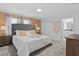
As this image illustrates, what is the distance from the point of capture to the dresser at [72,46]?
1426 mm

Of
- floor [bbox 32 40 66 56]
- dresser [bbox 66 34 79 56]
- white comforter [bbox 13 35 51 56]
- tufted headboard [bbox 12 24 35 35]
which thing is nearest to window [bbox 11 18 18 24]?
tufted headboard [bbox 12 24 35 35]

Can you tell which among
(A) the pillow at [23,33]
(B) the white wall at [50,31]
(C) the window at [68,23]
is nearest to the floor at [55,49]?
(B) the white wall at [50,31]

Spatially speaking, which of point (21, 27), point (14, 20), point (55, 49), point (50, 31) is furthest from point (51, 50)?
point (14, 20)

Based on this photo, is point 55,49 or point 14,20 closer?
point 14,20

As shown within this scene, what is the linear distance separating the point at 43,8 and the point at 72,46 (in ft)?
3.18

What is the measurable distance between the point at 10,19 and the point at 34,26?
53 cm

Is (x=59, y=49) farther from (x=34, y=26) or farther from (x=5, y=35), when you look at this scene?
(x=5, y=35)

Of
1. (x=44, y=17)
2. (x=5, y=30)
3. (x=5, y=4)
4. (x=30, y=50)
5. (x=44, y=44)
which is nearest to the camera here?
(x=5, y=4)

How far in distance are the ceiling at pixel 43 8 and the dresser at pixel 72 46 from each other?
1.77 feet

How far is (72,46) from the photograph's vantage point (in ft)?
4.92

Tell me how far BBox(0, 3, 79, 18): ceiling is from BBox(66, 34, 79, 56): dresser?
539 millimetres

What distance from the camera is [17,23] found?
1598mm

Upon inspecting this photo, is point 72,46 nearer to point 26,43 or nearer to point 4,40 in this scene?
point 26,43

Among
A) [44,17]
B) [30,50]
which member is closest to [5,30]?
[30,50]
